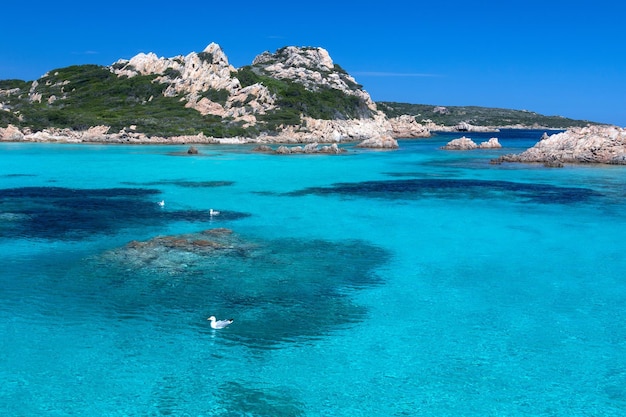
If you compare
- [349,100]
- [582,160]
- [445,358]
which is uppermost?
[349,100]

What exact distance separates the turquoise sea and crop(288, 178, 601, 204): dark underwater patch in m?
5.06

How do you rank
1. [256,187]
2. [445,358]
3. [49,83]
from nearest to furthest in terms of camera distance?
1. [445,358]
2. [256,187]
3. [49,83]

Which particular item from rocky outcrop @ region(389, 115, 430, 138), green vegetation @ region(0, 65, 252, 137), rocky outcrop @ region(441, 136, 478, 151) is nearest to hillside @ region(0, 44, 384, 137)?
green vegetation @ region(0, 65, 252, 137)

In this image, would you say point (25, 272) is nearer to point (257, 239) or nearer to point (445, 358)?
point (257, 239)

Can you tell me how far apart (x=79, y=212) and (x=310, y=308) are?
22828 millimetres

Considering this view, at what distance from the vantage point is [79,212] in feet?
120

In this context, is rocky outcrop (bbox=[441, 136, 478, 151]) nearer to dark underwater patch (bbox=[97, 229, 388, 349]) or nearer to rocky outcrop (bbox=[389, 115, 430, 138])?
rocky outcrop (bbox=[389, 115, 430, 138])

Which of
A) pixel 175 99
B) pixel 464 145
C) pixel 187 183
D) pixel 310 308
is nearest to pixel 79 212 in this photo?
pixel 187 183

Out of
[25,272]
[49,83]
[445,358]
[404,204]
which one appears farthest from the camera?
[49,83]

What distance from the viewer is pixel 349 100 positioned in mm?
169375

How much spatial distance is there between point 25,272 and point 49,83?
503ft

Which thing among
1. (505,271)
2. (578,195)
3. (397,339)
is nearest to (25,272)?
(397,339)

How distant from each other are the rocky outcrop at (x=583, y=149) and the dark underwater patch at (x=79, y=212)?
54145 millimetres

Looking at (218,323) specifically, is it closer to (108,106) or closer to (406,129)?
(108,106)
